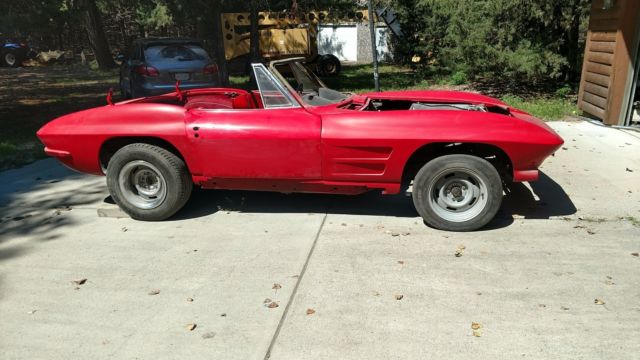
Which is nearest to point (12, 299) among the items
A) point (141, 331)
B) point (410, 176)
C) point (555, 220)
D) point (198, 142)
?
point (141, 331)

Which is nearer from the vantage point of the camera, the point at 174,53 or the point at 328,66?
the point at 174,53

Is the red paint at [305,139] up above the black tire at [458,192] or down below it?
above

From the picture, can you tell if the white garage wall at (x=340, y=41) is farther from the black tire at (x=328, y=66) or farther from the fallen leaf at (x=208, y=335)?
the fallen leaf at (x=208, y=335)

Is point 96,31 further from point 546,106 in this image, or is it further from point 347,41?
point 546,106

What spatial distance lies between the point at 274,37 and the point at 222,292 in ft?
46.4

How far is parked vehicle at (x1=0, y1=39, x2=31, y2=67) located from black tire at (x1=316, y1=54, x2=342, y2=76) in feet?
51.4

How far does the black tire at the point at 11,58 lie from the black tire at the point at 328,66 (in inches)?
617

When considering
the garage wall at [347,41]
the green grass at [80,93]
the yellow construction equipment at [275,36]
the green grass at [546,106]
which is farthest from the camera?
the garage wall at [347,41]

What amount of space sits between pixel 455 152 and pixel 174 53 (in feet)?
27.3

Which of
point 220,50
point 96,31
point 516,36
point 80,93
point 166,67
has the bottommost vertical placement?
point 80,93

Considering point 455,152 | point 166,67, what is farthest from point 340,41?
point 455,152

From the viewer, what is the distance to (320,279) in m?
3.77

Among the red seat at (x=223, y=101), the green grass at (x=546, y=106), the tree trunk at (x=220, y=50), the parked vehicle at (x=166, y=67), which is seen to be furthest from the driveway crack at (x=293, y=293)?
the tree trunk at (x=220, y=50)

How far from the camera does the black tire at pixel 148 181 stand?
4758mm
